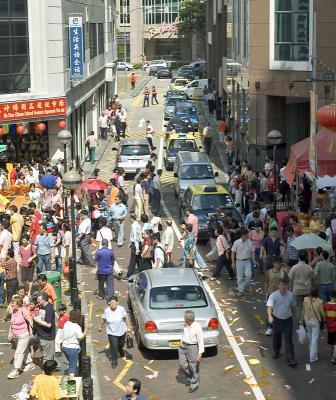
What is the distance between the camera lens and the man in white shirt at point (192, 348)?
15453mm

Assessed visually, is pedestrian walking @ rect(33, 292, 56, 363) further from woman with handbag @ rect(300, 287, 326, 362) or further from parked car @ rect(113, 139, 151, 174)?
parked car @ rect(113, 139, 151, 174)

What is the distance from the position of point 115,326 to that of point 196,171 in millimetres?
17885

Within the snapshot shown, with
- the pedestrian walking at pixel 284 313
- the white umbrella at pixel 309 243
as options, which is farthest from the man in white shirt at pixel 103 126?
the pedestrian walking at pixel 284 313

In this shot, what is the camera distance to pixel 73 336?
1594 cm

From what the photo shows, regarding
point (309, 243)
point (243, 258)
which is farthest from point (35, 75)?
point (309, 243)

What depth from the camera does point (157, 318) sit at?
17.0 meters

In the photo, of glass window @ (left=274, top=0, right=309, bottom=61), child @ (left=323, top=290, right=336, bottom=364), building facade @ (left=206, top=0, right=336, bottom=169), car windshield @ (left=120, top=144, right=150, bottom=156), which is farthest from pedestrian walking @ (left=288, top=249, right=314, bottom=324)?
car windshield @ (left=120, top=144, right=150, bottom=156)

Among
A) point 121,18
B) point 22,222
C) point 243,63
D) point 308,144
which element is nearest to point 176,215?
point 308,144

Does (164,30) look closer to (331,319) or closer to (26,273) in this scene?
(26,273)

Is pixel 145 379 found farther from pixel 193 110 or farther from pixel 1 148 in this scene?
pixel 193 110

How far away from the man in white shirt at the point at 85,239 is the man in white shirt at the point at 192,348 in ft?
29.1

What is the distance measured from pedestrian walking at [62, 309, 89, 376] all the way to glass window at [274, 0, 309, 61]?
22895 mm

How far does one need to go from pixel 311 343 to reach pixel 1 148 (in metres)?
22.8

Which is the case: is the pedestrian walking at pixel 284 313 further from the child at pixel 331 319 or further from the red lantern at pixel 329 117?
the red lantern at pixel 329 117
